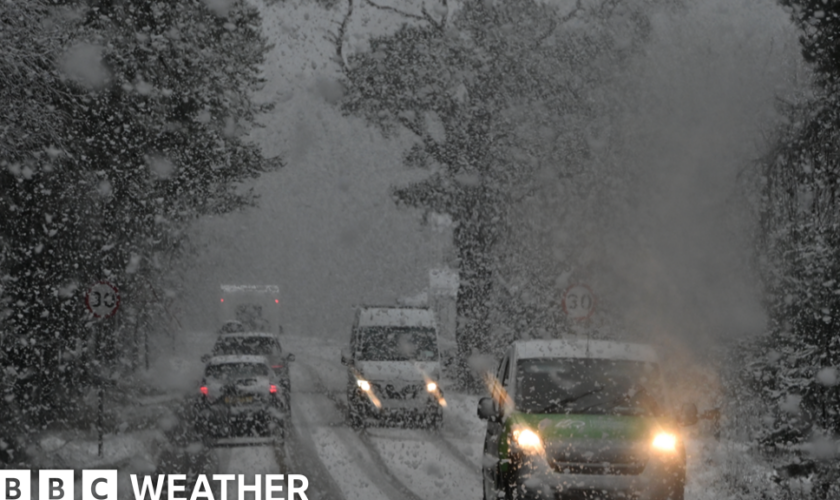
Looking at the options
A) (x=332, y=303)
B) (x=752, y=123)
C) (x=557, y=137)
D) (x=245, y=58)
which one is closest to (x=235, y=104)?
(x=245, y=58)

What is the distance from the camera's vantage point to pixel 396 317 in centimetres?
2123

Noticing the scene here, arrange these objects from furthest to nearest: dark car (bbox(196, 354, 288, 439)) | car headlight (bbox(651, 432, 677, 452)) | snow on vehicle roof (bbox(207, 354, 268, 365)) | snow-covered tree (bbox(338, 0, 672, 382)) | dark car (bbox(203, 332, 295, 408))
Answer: snow-covered tree (bbox(338, 0, 672, 382))
dark car (bbox(203, 332, 295, 408))
snow on vehicle roof (bbox(207, 354, 268, 365))
dark car (bbox(196, 354, 288, 439))
car headlight (bbox(651, 432, 677, 452))

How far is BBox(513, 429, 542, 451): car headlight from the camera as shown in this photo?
28.8 ft

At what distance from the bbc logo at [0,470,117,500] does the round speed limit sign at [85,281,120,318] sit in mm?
4425

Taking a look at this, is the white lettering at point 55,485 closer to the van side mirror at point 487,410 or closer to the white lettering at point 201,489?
the white lettering at point 201,489

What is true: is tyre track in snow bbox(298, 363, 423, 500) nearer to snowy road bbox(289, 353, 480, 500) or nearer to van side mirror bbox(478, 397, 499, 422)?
snowy road bbox(289, 353, 480, 500)

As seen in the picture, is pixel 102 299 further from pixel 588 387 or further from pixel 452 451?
pixel 588 387

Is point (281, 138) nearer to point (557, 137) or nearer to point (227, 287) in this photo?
point (557, 137)

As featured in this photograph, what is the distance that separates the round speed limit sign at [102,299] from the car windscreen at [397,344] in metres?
5.10

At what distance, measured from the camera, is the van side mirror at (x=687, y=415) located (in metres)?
9.38

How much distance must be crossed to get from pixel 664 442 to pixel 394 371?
1106cm

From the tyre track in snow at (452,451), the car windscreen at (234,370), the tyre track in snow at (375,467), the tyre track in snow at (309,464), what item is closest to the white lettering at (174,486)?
the tyre track in snow at (309,464)

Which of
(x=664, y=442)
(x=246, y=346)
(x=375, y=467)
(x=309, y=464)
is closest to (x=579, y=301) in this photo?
(x=375, y=467)

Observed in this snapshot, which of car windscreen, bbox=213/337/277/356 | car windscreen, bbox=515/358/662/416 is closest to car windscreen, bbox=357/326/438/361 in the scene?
car windscreen, bbox=213/337/277/356
